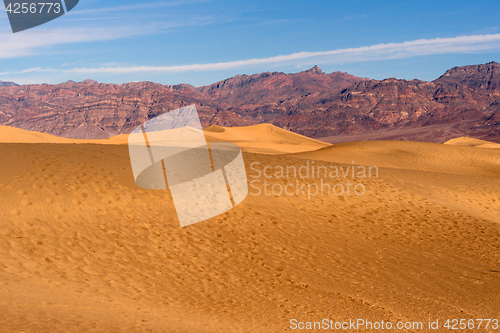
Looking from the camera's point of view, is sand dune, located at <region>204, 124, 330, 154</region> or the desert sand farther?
sand dune, located at <region>204, 124, 330, 154</region>

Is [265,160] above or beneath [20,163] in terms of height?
beneath

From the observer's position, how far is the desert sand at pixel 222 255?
6.70 m

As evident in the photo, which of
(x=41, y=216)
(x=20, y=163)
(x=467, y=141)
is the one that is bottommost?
(x=467, y=141)

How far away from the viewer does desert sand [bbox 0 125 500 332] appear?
6699mm

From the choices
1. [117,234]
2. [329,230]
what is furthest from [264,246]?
[117,234]

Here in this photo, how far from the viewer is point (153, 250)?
936cm

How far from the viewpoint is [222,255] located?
9602 millimetres

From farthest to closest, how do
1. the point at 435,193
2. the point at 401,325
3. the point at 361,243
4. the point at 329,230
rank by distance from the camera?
1. the point at 435,193
2. the point at 329,230
3. the point at 361,243
4. the point at 401,325

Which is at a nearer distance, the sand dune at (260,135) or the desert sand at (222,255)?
the desert sand at (222,255)

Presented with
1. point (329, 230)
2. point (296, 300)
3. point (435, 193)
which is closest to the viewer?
point (296, 300)

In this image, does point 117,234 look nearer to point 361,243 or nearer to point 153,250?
point 153,250

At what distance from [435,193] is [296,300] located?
11.4m

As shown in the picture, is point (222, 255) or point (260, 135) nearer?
point (222, 255)

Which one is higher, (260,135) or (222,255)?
(222,255)
